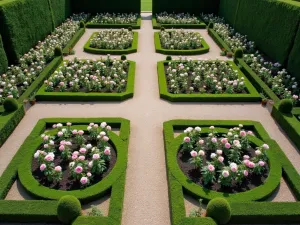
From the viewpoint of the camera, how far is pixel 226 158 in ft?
34.1

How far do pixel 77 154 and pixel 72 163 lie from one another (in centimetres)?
45

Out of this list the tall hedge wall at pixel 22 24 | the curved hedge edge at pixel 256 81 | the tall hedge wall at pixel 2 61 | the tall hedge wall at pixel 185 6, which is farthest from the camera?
the tall hedge wall at pixel 185 6

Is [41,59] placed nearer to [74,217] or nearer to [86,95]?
[86,95]

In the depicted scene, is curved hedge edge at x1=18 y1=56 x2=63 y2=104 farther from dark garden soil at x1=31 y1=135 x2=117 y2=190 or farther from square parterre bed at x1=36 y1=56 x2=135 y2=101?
dark garden soil at x1=31 y1=135 x2=117 y2=190

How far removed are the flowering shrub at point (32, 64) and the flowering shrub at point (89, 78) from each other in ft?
4.87

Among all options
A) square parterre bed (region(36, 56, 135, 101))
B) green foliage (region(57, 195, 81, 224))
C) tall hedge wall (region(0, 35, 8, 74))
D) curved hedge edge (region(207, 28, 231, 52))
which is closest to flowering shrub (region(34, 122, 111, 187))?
green foliage (region(57, 195, 81, 224))

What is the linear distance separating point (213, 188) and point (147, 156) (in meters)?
2.95

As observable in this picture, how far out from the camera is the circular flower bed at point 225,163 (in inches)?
357

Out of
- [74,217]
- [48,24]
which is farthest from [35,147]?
[48,24]

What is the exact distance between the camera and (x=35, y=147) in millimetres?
10789

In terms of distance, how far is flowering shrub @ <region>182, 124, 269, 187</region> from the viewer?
906 centimetres

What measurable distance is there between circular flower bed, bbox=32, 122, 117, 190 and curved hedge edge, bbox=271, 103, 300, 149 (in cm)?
775

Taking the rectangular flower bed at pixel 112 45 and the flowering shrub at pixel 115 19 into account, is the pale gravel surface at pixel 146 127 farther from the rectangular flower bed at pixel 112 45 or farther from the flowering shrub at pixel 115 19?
the flowering shrub at pixel 115 19

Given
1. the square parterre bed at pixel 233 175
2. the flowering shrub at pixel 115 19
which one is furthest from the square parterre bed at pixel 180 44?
the square parterre bed at pixel 233 175
